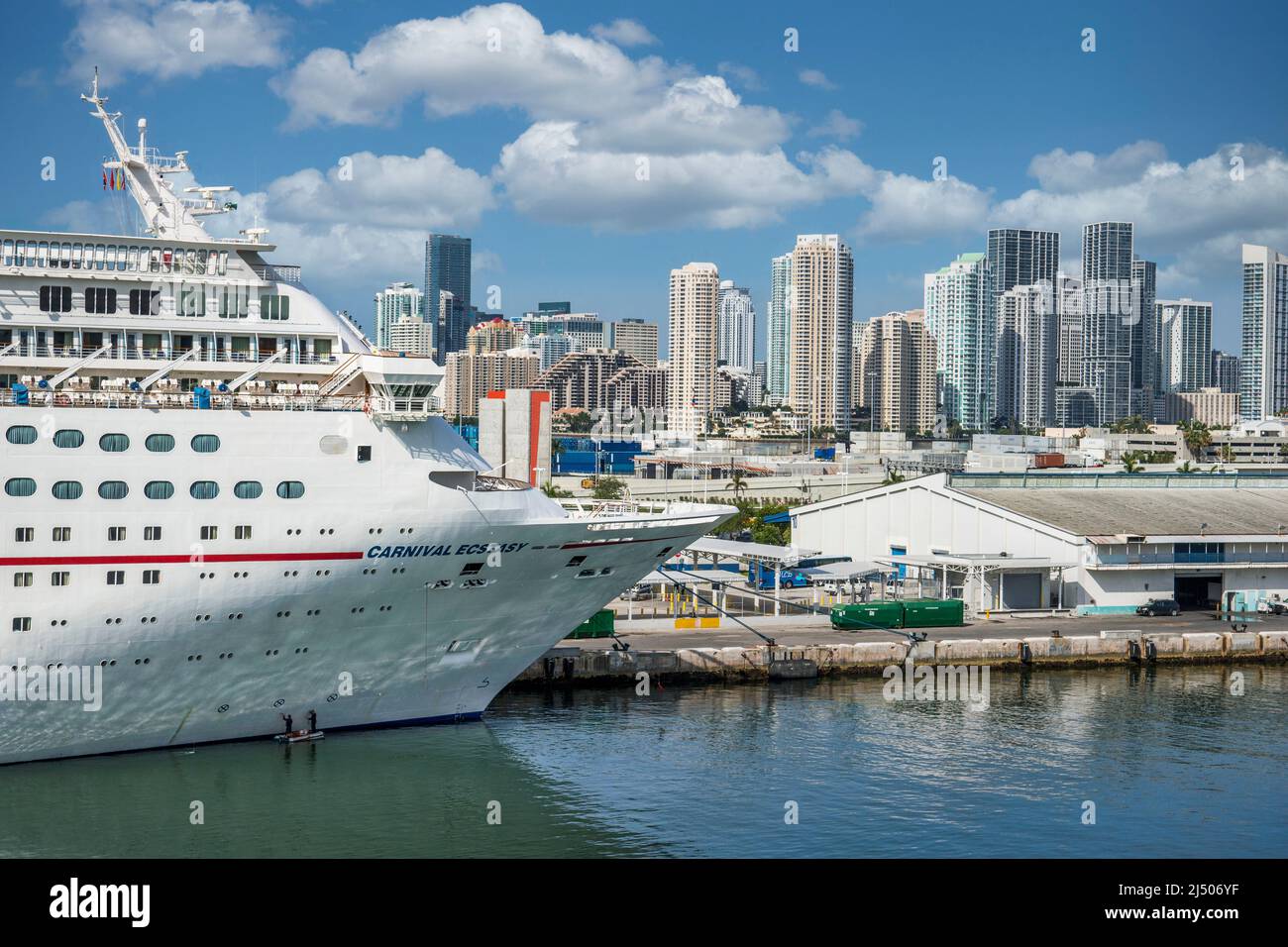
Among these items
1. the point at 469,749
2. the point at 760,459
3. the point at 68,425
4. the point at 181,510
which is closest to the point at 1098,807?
the point at 469,749

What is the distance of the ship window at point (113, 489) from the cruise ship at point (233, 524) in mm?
49

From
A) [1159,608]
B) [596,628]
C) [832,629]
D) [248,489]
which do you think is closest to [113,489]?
[248,489]

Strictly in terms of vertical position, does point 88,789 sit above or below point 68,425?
below

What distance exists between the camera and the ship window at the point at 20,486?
2408 centimetres

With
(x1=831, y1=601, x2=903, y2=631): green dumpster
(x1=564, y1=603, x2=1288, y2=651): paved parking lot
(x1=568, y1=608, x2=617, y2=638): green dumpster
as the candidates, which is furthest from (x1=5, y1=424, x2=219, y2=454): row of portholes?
(x1=831, y1=601, x2=903, y2=631): green dumpster

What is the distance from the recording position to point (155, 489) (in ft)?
81.2

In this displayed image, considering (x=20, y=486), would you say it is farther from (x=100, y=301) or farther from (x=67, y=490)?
(x=100, y=301)

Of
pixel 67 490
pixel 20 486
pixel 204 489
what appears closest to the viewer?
pixel 20 486

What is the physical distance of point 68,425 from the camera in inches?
968

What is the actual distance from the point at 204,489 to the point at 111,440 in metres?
1.87

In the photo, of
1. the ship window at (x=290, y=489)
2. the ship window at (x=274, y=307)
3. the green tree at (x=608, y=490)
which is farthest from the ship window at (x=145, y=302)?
the green tree at (x=608, y=490)

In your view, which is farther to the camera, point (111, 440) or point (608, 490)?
point (608, 490)
